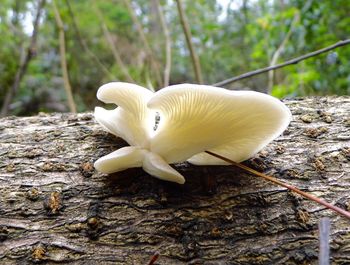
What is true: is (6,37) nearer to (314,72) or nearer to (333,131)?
(314,72)

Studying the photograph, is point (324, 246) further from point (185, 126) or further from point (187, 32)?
point (187, 32)

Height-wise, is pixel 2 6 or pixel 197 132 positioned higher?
pixel 2 6

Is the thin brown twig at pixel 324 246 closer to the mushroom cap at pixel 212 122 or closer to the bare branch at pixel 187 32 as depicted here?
the mushroom cap at pixel 212 122

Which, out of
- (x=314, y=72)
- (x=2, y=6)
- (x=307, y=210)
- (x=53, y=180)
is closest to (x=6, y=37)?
(x=2, y=6)

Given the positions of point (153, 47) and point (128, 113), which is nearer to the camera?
point (128, 113)

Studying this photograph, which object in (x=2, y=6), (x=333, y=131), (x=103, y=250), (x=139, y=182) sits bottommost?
(x=103, y=250)

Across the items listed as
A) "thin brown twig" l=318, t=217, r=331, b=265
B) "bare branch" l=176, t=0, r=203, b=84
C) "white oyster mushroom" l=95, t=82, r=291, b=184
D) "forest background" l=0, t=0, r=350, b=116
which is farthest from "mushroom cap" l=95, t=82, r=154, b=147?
"forest background" l=0, t=0, r=350, b=116

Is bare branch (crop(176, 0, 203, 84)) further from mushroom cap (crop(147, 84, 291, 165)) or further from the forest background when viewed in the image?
mushroom cap (crop(147, 84, 291, 165))

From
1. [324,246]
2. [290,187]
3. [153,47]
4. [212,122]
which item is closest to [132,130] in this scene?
[212,122]
